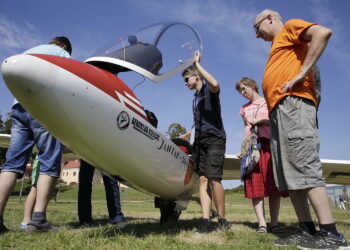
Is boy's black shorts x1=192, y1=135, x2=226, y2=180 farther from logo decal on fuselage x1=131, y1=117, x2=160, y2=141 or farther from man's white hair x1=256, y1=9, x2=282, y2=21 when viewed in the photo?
man's white hair x1=256, y1=9, x2=282, y2=21

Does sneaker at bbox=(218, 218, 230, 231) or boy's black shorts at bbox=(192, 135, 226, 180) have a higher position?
boy's black shorts at bbox=(192, 135, 226, 180)

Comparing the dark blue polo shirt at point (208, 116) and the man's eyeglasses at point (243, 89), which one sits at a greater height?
the man's eyeglasses at point (243, 89)

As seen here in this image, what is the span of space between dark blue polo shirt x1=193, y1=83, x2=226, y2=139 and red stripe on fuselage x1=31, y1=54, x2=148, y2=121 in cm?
103

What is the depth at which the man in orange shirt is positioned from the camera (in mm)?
2189

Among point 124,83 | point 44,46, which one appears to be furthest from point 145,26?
point 44,46

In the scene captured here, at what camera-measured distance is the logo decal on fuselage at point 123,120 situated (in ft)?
8.23

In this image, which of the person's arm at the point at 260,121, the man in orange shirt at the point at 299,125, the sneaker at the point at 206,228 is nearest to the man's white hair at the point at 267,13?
the man in orange shirt at the point at 299,125

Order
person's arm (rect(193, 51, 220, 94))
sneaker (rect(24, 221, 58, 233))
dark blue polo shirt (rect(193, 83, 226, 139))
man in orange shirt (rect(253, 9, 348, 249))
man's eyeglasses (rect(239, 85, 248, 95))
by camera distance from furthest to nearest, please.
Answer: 1. man's eyeglasses (rect(239, 85, 248, 95))
2. dark blue polo shirt (rect(193, 83, 226, 139))
3. person's arm (rect(193, 51, 220, 94))
4. sneaker (rect(24, 221, 58, 233))
5. man in orange shirt (rect(253, 9, 348, 249))

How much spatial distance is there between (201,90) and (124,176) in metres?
1.52

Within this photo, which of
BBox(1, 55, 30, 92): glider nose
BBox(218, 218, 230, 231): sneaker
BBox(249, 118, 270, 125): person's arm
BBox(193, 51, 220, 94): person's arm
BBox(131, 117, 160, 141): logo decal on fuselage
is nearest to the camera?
BBox(1, 55, 30, 92): glider nose

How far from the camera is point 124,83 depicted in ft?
9.45

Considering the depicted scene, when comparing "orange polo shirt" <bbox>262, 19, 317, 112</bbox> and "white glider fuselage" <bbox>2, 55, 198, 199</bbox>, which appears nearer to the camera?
"white glider fuselage" <bbox>2, 55, 198, 199</bbox>

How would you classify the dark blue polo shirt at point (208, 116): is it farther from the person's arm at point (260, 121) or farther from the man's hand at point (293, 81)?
the man's hand at point (293, 81)

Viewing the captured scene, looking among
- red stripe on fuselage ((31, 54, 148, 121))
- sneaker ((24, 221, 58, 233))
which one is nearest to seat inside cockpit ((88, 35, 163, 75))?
red stripe on fuselage ((31, 54, 148, 121))
